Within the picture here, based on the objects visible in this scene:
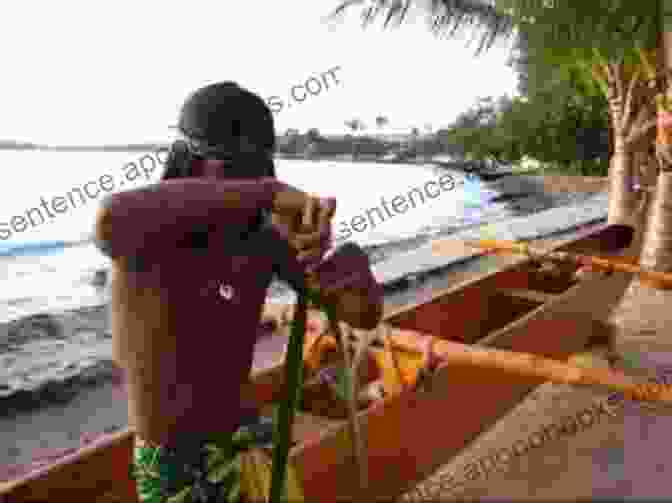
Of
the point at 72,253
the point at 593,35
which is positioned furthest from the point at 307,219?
the point at 72,253

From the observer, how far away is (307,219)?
151cm

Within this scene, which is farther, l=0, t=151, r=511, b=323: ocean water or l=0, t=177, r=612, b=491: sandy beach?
l=0, t=151, r=511, b=323: ocean water

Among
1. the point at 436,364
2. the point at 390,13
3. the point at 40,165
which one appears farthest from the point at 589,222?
→ the point at 40,165

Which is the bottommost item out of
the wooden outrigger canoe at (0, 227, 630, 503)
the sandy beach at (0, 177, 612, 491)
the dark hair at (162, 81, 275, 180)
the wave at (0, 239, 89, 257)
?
the wave at (0, 239, 89, 257)

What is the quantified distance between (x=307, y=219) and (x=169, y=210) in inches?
11.5

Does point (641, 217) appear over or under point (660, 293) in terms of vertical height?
over

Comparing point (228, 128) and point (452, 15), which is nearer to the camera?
point (228, 128)

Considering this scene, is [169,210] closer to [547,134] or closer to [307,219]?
[307,219]

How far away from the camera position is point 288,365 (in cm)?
163

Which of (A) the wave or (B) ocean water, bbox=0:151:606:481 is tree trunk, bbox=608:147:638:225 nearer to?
(B) ocean water, bbox=0:151:606:481

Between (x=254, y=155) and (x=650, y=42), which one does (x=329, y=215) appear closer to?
(x=254, y=155)

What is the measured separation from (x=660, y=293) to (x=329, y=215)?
7095 mm

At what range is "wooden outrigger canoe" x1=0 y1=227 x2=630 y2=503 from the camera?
2.42 metres

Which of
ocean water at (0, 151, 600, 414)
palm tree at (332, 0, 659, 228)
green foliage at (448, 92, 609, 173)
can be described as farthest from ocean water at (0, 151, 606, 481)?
palm tree at (332, 0, 659, 228)
